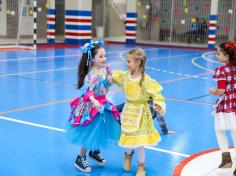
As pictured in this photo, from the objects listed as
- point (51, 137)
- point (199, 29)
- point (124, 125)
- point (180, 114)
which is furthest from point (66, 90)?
point (199, 29)

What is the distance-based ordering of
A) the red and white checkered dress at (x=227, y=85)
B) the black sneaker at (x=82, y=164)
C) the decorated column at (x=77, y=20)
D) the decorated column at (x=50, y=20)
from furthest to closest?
the decorated column at (x=77, y=20)
the decorated column at (x=50, y=20)
the black sneaker at (x=82, y=164)
the red and white checkered dress at (x=227, y=85)

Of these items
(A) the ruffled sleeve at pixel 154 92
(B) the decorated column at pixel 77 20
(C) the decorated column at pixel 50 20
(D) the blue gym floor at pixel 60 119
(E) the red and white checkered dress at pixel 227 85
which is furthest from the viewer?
(B) the decorated column at pixel 77 20

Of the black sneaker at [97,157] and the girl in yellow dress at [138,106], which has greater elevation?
the girl in yellow dress at [138,106]

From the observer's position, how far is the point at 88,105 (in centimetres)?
411

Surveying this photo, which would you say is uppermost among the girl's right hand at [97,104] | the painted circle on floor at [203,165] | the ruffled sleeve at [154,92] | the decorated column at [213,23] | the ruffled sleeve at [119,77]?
the decorated column at [213,23]

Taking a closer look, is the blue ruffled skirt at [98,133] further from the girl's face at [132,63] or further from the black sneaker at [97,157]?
the girl's face at [132,63]

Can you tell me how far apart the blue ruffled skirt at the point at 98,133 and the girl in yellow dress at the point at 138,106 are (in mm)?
182

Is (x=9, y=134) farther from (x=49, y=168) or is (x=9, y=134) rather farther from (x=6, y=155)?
(x=49, y=168)

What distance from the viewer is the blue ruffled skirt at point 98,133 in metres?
4.04

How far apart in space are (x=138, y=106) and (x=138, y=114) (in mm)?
82

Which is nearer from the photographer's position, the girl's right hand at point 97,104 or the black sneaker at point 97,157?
the girl's right hand at point 97,104

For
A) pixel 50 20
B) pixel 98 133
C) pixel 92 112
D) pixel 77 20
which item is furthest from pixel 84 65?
pixel 77 20

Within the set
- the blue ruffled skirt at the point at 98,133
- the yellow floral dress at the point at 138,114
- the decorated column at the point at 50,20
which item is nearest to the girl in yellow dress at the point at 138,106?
the yellow floral dress at the point at 138,114

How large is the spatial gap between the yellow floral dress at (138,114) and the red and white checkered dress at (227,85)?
592 mm
